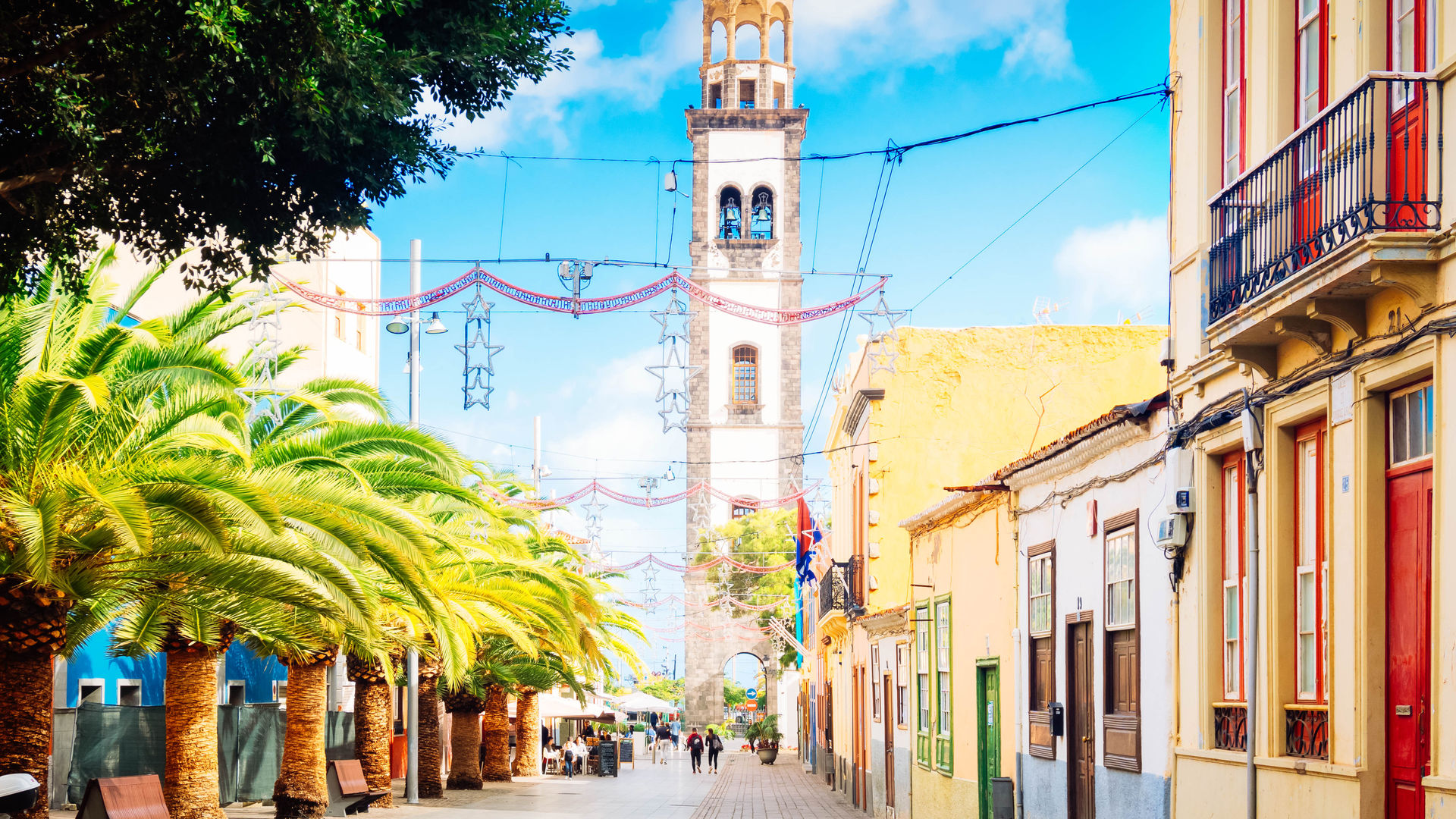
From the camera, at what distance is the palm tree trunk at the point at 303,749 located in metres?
22.9

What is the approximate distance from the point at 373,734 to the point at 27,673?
12847 mm

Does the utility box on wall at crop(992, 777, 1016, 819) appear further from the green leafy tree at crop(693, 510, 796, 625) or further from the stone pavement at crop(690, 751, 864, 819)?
the green leafy tree at crop(693, 510, 796, 625)

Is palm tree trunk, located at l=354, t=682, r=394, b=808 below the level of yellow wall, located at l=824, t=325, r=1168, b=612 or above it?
below

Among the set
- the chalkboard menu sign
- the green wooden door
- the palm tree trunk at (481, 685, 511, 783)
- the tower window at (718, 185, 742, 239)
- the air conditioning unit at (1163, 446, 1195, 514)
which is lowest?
the chalkboard menu sign

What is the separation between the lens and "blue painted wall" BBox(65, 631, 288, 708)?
87.0 ft

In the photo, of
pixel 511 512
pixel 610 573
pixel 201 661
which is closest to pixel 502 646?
pixel 610 573

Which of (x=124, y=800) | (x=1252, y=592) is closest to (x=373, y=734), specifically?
(x=124, y=800)

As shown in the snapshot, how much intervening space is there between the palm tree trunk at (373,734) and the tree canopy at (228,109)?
642 inches

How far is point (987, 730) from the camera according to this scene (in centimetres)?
1872

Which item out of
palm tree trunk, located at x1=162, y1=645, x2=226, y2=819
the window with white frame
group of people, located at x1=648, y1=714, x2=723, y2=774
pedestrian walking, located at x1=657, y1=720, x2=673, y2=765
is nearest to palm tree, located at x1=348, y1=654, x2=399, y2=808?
palm tree trunk, located at x1=162, y1=645, x2=226, y2=819

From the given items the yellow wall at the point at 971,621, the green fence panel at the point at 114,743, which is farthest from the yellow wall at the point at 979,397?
the green fence panel at the point at 114,743

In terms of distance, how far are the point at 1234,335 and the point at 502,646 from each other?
25.7 m

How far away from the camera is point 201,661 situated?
19.9m

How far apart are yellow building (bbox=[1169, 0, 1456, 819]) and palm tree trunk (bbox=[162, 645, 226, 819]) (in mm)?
12934
